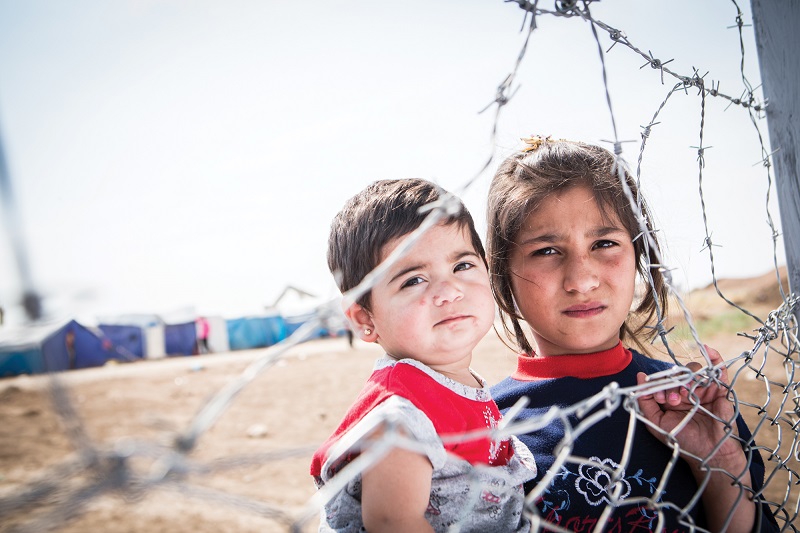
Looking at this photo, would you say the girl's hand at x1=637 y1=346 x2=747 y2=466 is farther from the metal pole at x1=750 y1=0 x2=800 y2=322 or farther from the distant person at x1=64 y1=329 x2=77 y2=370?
the distant person at x1=64 y1=329 x2=77 y2=370

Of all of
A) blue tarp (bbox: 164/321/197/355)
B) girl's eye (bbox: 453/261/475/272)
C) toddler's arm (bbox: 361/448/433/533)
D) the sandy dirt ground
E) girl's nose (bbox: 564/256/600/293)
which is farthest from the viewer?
blue tarp (bbox: 164/321/197/355)

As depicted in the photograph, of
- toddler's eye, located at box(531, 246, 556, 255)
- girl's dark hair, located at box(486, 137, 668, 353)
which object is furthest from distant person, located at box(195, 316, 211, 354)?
toddler's eye, located at box(531, 246, 556, 255)

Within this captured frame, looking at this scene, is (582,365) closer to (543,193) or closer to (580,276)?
(580,276)

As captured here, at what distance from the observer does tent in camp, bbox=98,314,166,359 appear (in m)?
17.9

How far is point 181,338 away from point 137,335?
1410 mm

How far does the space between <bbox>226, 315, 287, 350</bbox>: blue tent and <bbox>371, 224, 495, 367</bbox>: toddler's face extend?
18647 mm

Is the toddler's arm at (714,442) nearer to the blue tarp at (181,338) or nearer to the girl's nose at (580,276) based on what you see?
the girl's nose at (580,276)

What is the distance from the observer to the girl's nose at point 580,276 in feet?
4.90

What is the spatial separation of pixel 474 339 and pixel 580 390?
1.57ft

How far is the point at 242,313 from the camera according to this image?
20266mm

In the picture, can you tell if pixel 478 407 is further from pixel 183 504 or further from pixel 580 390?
pixel 183 504

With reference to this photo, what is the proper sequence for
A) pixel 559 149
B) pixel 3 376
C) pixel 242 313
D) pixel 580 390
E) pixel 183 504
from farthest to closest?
pixel 242 313
pixel 3 376
pixel 183 504
pixel 559 149
pixel 580 390

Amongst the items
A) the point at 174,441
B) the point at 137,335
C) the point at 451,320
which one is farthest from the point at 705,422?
the point at 137,335

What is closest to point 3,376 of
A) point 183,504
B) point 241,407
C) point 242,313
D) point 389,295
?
point 242,313
